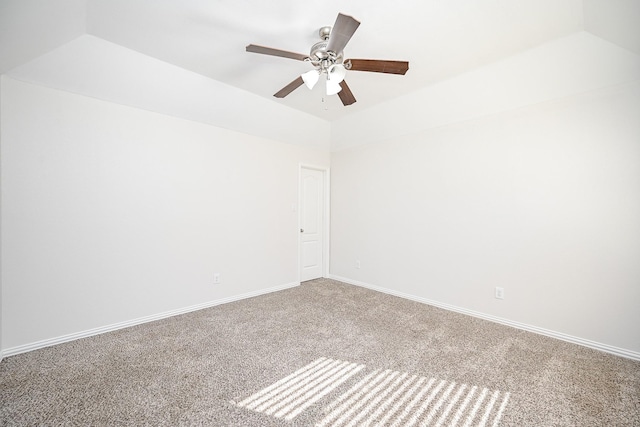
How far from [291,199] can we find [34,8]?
10.1 ft

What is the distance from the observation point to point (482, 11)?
1.92 m

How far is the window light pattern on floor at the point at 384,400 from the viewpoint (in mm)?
1553

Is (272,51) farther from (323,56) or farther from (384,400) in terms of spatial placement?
(384,400)

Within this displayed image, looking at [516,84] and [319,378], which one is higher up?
[516,84]

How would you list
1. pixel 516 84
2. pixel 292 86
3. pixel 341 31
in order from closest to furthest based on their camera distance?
pixel 341 31 → pixel 292 86 → pixel 516 84

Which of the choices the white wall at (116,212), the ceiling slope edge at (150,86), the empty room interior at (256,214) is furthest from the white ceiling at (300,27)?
the white wall at (116,212)

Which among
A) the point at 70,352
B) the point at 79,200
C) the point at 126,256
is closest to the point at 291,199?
the point at 126,256

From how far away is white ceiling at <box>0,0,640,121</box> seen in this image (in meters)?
1.73

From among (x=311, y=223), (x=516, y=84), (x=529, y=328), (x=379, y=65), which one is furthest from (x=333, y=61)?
(x=529, y=328)

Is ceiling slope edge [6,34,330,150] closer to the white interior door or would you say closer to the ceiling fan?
the white interior door

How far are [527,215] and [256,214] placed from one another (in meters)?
3.21

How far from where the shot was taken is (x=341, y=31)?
1.63 metres

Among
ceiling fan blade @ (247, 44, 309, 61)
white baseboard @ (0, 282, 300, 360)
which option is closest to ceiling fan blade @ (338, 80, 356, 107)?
ceiling fan blade @ (247, 44, 309, 61)

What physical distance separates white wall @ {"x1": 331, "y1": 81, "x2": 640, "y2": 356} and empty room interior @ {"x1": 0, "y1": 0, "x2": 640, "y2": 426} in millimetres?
19
